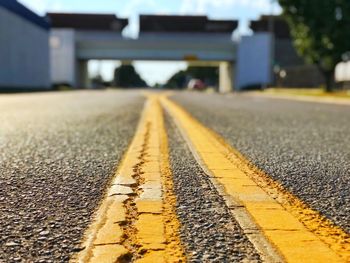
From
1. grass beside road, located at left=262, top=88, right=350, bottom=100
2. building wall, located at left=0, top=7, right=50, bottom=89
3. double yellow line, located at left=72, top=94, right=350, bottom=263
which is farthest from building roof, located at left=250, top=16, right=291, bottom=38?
double yellow line, located at left=72, top=94, right=350, bottom=263

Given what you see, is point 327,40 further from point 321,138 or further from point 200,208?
point 200,208

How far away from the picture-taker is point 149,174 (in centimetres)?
368

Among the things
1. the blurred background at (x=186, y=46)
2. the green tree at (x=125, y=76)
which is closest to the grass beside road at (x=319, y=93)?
the blurred background at (x=186, y=46)

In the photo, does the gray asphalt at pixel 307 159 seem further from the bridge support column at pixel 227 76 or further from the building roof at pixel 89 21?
the building roof at pixel 89 21

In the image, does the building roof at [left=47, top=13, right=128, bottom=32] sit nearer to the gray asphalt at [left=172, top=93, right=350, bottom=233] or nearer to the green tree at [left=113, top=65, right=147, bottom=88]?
the green tree at [left=113, top=65, right=147, bottom=88]

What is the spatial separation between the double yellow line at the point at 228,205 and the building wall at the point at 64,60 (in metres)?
62.9

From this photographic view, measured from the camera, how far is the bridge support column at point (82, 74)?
68.2 m

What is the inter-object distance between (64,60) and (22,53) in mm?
15830

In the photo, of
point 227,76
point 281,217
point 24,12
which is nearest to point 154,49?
point 227,76

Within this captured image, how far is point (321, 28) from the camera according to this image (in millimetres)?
33062

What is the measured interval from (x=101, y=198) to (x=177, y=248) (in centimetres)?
100

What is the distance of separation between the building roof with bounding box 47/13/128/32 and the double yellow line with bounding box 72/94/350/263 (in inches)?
3177

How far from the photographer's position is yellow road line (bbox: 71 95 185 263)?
1960 mm

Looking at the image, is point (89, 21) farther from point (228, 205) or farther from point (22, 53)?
point (228, 205)
